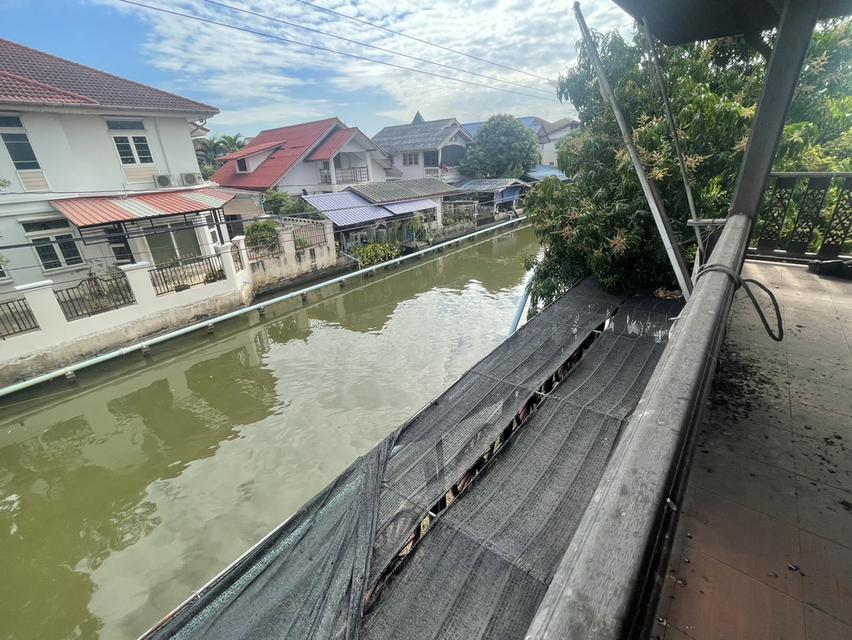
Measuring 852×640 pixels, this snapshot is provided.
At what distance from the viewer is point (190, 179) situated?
37.6ft

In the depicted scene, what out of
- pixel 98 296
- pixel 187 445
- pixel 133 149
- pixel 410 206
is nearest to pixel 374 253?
pixel 410 206

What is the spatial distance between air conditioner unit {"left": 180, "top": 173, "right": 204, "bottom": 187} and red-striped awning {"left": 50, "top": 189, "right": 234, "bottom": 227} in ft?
0.72

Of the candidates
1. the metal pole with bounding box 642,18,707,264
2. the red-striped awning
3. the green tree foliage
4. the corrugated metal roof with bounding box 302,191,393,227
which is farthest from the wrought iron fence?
the metal pole with bounding box 642,18,707,264

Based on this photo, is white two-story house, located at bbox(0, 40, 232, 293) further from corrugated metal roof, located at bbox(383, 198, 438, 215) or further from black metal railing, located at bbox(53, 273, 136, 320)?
corrugated metal roof, located at bbox(383, 198, 438, 215)

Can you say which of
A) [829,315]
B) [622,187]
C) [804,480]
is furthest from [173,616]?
[622,187]

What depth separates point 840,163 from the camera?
4.90 meters

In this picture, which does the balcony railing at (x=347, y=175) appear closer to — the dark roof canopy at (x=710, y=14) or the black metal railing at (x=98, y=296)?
the black metal railing at (x=98, y=296)

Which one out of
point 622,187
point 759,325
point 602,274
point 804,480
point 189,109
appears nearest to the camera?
point 804,480

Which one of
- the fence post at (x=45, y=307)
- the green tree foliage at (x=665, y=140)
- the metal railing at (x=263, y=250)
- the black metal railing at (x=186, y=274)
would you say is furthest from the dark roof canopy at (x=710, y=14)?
the metal railing at (x=263, y=250)

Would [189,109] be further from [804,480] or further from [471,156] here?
[471,156]

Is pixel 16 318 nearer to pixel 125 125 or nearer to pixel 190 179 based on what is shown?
pixel 125 125

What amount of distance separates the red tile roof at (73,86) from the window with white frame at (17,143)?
0.67 m

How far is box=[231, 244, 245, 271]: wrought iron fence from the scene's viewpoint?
33.4 feet

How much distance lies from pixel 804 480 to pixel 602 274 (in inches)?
152
